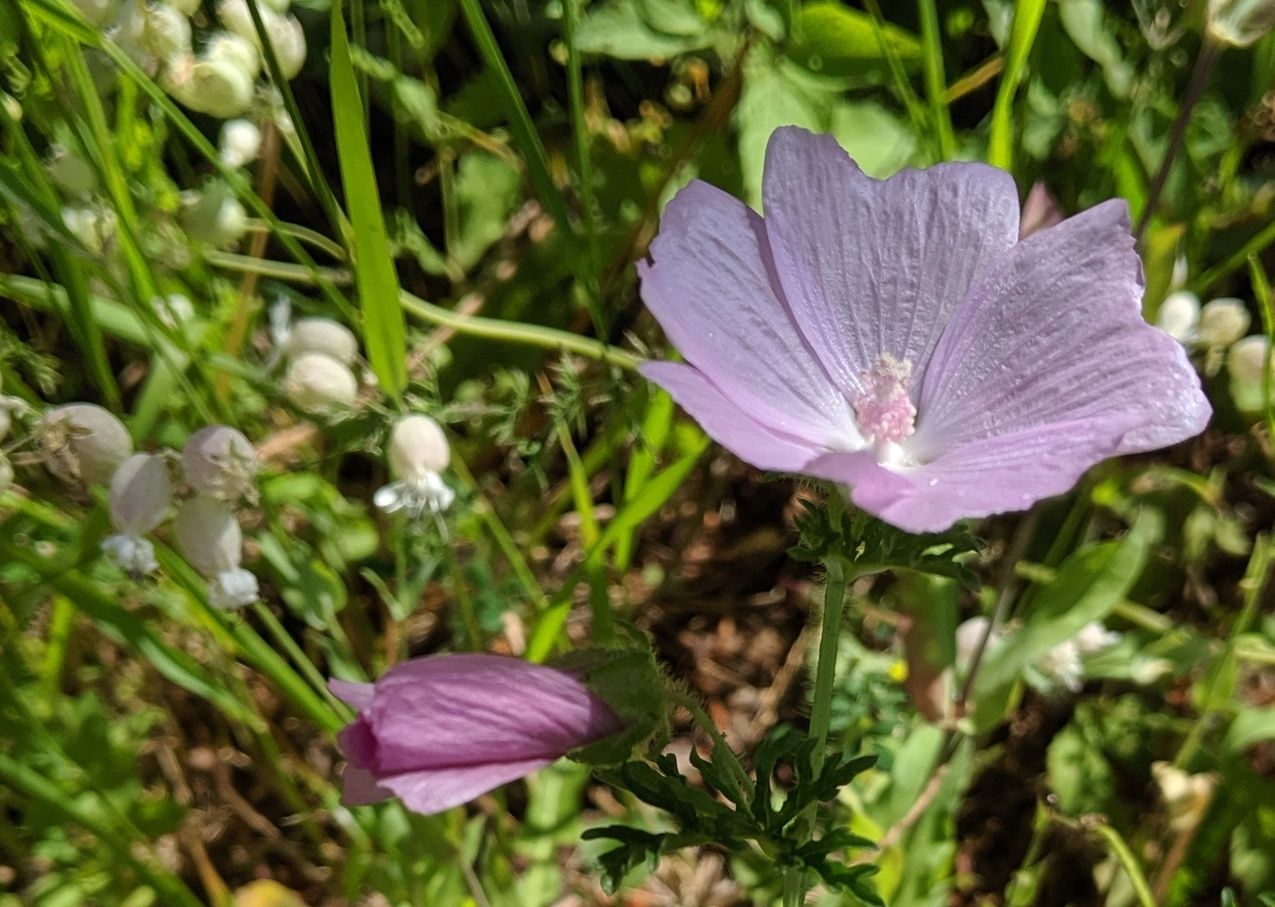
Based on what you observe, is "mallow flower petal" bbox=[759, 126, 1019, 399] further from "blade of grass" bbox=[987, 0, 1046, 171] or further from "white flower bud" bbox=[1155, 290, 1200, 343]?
"white flower bud" bbox=[1155, 290, 1200, 343]

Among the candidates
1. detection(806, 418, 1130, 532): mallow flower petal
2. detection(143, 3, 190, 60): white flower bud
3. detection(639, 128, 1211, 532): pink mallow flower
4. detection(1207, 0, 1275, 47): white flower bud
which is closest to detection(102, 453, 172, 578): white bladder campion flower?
detection(143, 3, 190, 60): white flower bud

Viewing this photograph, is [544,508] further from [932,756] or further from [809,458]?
[809,458]

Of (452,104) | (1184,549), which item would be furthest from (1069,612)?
(452,104)

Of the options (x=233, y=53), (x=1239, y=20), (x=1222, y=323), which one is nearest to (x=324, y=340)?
(x=233, y=53)

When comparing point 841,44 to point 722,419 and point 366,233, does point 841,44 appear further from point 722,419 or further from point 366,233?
point 722,419

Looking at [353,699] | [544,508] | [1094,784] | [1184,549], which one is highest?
[353,699]
